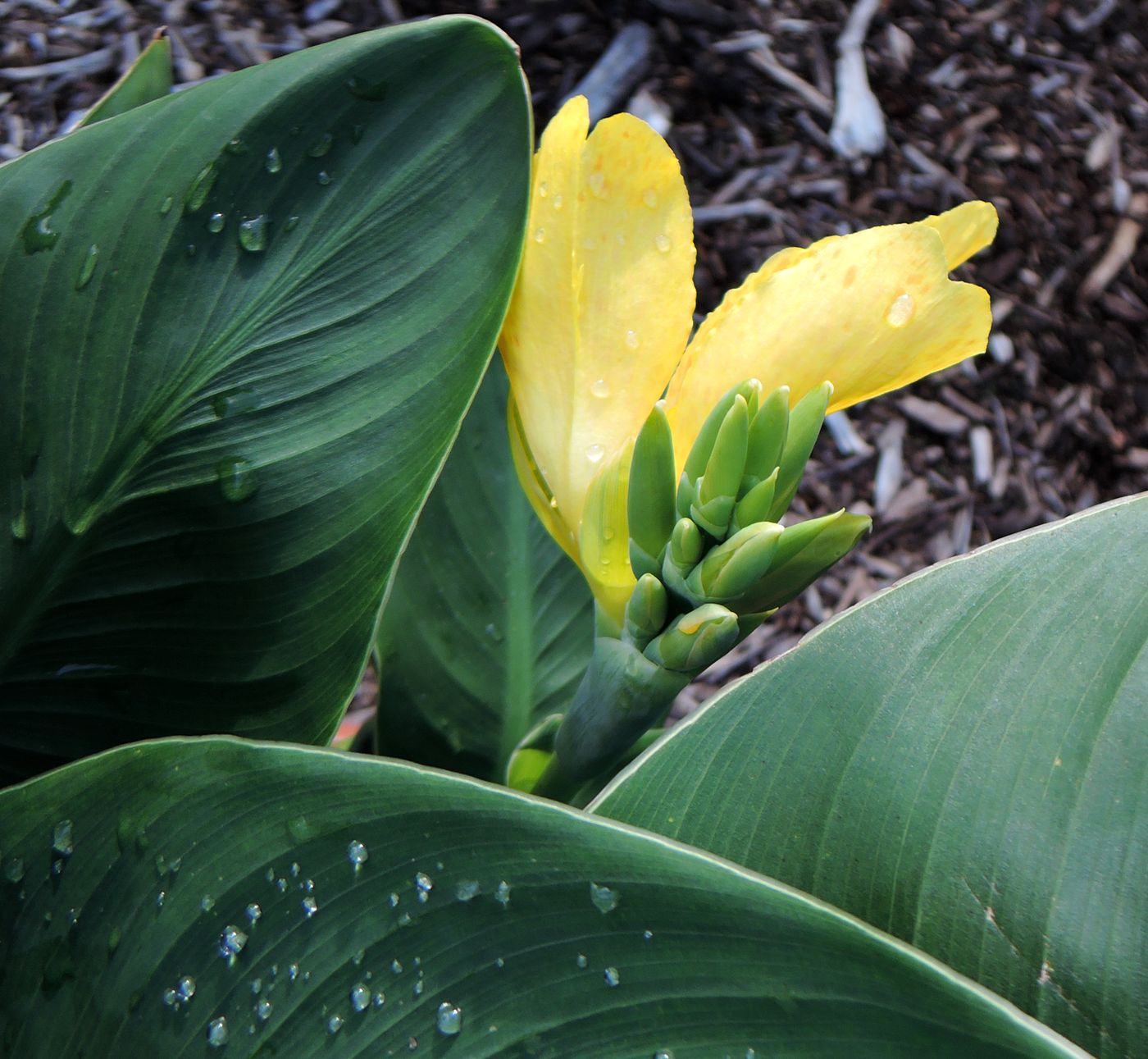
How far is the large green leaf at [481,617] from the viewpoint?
0.76 metres

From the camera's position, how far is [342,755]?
1.24 ft

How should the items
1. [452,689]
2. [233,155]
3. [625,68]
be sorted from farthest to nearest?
[625,68] → [452,689] → [233,155]

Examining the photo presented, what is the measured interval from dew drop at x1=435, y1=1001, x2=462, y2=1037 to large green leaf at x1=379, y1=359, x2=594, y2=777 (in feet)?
1.30

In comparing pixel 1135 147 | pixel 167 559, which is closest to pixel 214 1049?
pixel 167 559

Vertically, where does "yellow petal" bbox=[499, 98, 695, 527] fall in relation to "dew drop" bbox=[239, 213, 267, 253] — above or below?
below

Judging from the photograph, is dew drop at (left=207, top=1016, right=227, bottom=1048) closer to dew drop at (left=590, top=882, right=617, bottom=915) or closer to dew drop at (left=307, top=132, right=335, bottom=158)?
dew drop at (left=590, top=882, right=617, bottom=915)

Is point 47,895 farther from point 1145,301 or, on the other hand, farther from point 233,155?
point 1145,301

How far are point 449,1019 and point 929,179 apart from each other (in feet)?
4.22

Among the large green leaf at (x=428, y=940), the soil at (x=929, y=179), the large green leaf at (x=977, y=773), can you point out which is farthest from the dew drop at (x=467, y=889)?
the soil at (x=929, y=179)

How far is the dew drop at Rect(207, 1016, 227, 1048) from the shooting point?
0.40m

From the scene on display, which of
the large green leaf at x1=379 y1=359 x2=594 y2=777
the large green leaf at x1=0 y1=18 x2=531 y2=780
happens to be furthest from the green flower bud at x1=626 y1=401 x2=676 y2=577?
the large green leaf at x1=379 y1=359 x2=594 y2=777

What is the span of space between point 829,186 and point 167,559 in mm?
1093

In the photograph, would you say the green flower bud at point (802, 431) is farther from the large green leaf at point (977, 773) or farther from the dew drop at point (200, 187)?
the dew drop at point (200, 187)

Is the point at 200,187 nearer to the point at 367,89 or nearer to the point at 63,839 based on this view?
the point at 367,89
